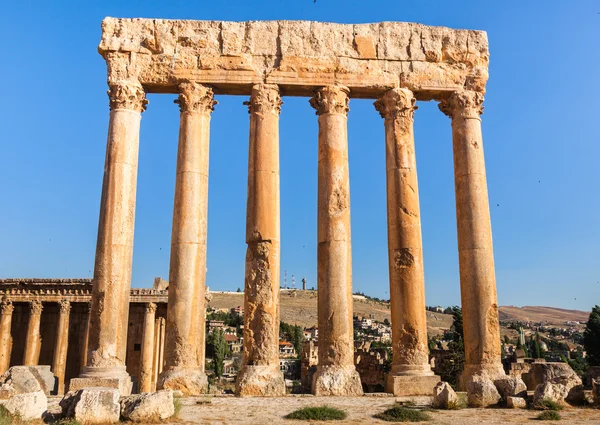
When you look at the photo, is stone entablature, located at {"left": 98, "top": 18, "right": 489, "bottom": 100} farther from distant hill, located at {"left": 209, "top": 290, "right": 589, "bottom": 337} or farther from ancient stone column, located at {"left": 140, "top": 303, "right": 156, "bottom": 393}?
distant hill, located at {"left": 209, "top": 290, "right": 589, "bottom": 337}

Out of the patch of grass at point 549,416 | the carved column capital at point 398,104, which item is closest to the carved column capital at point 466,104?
the carved column capital at point 398,104

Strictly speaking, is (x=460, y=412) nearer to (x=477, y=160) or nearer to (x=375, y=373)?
(x=477, y=160)

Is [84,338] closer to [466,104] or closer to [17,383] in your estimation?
[17,383]

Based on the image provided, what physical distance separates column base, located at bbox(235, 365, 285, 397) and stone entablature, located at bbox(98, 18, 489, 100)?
9.82 metres

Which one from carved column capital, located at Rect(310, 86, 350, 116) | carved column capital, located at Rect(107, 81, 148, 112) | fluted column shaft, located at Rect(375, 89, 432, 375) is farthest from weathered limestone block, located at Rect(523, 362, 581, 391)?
carved column capital, located at Rect(107, 81, 148, 112)

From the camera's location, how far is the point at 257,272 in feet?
59.1

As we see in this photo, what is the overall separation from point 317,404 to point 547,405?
18.6 feet

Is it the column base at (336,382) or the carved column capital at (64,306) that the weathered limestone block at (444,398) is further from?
the carved column capital at (64,306)

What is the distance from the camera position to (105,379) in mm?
16453

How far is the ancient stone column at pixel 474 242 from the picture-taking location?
18062mm

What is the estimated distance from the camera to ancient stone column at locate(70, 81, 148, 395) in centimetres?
1708

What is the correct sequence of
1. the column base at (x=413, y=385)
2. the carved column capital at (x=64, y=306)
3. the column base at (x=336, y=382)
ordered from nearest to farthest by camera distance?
the column base at (x=336, y=382)
the column base at (x=413, y=385)
the carved column capital at (x=64, y=306)

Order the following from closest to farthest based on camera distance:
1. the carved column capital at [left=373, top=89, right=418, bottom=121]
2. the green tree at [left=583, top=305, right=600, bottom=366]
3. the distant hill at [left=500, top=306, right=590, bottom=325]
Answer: the carved column capital at [left=373, top=89, right=418, bottom=121]
the green tree at [left=583, top=305, right=600, bottom=366]
the distant hill at [left=500, top=306, right=590, bottom=325]

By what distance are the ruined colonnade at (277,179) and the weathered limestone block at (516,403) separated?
2999mm
